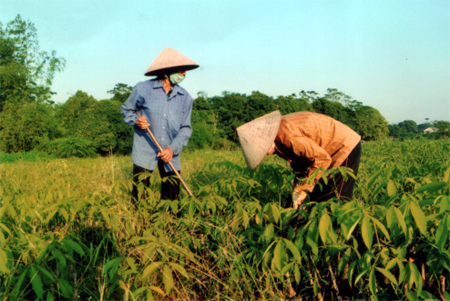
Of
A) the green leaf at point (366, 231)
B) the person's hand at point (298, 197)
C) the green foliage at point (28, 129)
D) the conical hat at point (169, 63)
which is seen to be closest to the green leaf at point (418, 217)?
the green leaf at point (366, 231)

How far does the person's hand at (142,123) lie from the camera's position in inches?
107

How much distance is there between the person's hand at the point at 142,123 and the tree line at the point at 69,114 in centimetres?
752

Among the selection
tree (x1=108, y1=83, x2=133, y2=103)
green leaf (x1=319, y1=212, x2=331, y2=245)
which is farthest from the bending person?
tree (x1=108, y1=83, x2=133, y2=103)

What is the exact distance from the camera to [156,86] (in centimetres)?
289

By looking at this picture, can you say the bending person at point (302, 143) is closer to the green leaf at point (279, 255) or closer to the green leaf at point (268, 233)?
the green leaf at point (268, 233)

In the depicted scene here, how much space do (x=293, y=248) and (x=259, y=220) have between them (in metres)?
0.33

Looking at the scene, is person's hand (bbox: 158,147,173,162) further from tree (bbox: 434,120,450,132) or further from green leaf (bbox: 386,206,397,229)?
tree (bbox: 434,120,450,132)

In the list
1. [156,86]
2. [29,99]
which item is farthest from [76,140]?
[156,86]

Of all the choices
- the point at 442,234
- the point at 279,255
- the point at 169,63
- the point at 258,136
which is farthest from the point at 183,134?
the point at 442,234

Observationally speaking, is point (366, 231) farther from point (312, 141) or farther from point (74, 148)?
point (74, 148)

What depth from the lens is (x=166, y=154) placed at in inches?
107

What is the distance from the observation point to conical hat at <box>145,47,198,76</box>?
2844mm

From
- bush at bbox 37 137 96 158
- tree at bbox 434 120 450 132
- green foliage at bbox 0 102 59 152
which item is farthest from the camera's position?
tree at bbox 434 120 450 132

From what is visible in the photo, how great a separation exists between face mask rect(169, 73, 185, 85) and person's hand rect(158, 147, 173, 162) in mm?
615
